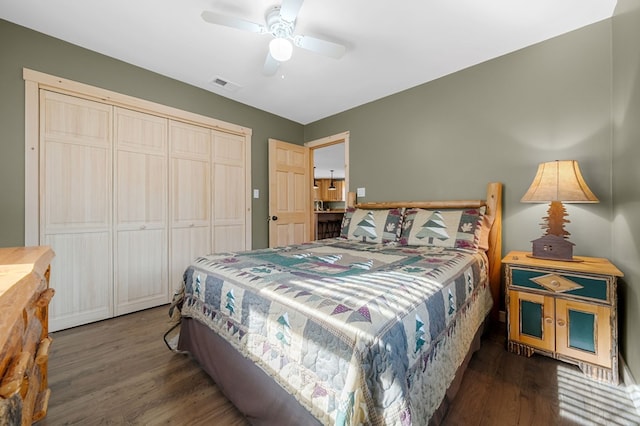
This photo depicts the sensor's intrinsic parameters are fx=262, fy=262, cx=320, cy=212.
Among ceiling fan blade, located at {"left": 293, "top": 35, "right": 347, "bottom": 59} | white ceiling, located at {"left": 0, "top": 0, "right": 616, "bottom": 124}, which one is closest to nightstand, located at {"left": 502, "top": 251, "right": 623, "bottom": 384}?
white ceiling, located at {"left": 0, "top": 0, "right": 616, "bottom": 124}

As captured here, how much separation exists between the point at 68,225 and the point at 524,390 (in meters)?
3.67

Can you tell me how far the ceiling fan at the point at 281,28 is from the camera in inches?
67.5

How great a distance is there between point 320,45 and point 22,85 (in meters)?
2.47

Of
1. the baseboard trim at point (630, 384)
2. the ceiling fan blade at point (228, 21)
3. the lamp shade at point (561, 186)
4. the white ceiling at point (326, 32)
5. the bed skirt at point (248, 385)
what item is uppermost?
the white ceiling at point (326, 32)

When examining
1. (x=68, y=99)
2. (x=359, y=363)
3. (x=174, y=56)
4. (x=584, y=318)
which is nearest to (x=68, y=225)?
(x=68, y=99)

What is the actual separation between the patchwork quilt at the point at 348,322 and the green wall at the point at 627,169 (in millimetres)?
800

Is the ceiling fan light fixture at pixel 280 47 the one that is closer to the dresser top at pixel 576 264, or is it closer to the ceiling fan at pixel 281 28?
the ceiling fan at pixel 281 28

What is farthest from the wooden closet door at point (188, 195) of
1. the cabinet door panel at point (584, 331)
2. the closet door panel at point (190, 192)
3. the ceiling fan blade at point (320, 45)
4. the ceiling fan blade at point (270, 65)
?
the cabinet door panel at point (584, 331)

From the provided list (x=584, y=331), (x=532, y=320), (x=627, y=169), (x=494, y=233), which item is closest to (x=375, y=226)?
(x=494, y=233)

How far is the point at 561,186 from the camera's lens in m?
1.82

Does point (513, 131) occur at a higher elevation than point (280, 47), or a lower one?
lower

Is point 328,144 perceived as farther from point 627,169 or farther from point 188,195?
point 627,169

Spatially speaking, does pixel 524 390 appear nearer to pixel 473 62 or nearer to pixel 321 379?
pixel 321 379

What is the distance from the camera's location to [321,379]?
941 mm
